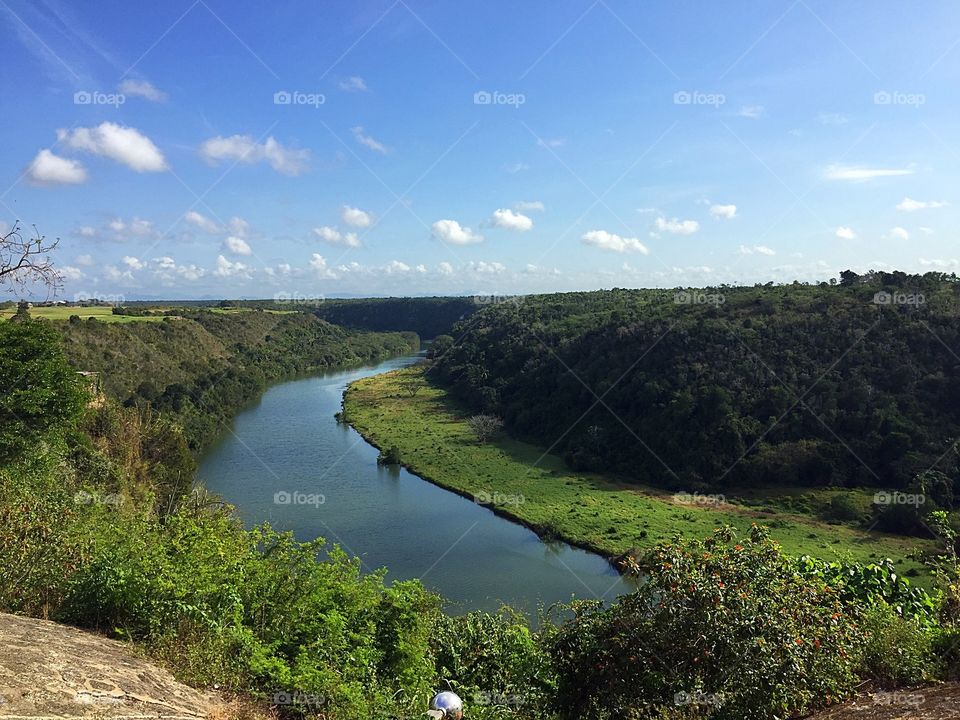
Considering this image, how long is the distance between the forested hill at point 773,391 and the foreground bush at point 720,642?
106 feet

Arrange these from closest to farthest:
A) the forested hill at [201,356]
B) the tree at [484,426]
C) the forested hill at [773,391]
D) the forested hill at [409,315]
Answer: the forested hill at [773,391] → the forested hill at [201,356] → the tree at [484,426] → the forested hill at [409,315]

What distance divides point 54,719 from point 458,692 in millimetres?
6409

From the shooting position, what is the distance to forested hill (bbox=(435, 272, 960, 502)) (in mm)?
35562

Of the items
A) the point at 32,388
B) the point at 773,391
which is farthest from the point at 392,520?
the point at 773,391

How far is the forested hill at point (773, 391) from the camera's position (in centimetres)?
3556

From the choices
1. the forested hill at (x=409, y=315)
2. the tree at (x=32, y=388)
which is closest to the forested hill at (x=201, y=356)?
the tree at (x=32, y=388)

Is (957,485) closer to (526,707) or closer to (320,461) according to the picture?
(526,707)

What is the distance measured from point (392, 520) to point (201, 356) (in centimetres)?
5069

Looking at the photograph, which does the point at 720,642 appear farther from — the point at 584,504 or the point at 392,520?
the point at 584,504

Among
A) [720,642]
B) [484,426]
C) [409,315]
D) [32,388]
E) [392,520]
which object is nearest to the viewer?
[720,642]

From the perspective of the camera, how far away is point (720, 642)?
18.3 ft

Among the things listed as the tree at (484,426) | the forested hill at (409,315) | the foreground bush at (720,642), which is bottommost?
the tree at (484,426)

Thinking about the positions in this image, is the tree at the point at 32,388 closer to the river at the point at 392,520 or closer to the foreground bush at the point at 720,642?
the river at the point at 392,520

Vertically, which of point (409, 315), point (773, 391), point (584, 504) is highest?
point (409, 315)
